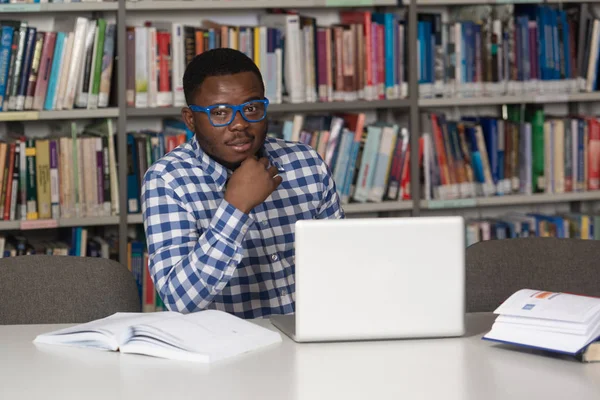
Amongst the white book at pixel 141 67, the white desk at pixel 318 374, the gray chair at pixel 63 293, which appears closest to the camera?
the white desk at pixel 318 374

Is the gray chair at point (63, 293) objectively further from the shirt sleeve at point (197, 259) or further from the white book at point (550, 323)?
the white book at point (550, 323)

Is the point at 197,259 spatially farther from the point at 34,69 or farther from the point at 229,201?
the point at 34,69

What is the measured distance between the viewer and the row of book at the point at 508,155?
3.46 m

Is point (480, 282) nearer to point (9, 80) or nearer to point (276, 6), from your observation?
point (276, 6)

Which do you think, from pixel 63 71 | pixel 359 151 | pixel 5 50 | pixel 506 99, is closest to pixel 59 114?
pixel 63 71

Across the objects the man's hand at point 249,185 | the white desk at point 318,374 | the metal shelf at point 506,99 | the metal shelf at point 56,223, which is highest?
the metal shelf at point 506,99

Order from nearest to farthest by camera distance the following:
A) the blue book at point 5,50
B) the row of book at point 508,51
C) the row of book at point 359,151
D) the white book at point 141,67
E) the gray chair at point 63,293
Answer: the gray chair at point 63,293 < the blue book at point 5,50 < the white book at point 141,67 < the row of book at point 359,151 < the row of book at point 508,51

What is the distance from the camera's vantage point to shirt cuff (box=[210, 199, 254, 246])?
181 centimetres

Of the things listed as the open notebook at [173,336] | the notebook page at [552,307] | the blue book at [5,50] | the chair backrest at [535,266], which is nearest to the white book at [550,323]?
the notebook page at [552,307]

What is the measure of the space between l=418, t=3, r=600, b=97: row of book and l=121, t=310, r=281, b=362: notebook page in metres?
2.02

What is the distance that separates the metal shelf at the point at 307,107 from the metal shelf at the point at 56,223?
0.38 m

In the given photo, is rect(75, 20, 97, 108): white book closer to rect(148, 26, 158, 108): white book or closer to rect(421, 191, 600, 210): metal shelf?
rect(148, 26, 158, 108): white book

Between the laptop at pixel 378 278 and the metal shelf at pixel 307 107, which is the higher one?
the metal shelf at pixel 307 107

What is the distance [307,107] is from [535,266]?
135 centimetres
